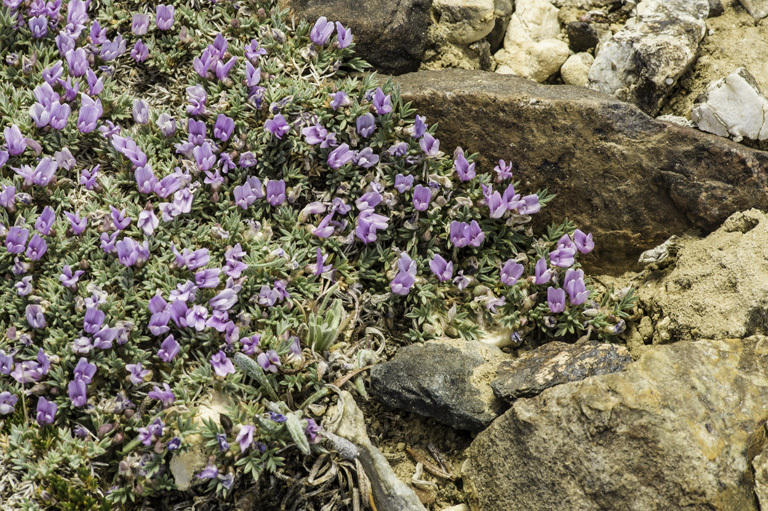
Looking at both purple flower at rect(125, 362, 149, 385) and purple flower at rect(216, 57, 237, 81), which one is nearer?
purple flower at rect(125, 362, 149, 385)

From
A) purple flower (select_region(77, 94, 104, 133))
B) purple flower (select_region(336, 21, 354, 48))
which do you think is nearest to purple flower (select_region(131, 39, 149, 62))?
purple flower (select_region(77, 94, 104, 133))

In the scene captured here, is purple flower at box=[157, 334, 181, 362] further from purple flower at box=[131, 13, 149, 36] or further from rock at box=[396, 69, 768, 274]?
purple flower at box=[131, 13, 149, 36]

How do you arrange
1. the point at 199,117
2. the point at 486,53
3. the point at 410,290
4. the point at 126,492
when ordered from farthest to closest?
the point at 486,53 → the point at 199,117 → the point at 410,290 → the point at 126,492

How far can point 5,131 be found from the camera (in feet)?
15.0

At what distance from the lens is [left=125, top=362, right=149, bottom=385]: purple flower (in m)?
4.00

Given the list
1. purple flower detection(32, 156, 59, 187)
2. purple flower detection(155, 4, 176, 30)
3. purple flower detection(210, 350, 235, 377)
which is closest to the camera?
purple flower detection(210, 350, 235, 377)

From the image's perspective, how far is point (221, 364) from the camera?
4.07m

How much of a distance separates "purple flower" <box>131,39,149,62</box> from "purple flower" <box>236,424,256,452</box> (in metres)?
3.18

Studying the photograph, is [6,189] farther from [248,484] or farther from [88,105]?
[248,484]

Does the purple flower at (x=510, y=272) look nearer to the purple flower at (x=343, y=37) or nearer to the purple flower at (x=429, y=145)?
the purple flower at (x=429, y=145)

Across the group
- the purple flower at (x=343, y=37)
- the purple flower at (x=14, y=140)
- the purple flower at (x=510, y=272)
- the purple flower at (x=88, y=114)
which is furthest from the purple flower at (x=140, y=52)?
the purple flower at (x=510, y=272)

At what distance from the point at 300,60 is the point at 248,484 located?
3270 millimetres

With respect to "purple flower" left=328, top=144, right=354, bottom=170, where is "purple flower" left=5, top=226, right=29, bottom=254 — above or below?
below

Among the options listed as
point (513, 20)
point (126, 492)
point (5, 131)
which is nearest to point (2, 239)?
point (5, 131)
